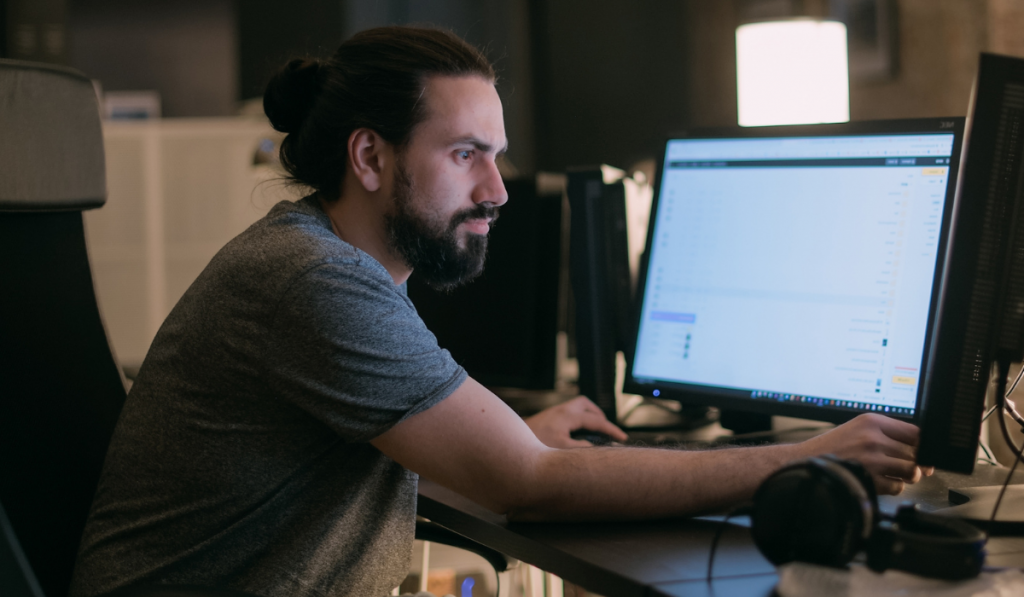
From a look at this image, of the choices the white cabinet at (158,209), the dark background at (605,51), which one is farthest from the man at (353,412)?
the white cabinet at (158,209)

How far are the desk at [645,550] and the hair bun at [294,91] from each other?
25.2 inches

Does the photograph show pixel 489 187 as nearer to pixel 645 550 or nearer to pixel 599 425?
pixel 599 425

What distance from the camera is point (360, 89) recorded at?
1.16m

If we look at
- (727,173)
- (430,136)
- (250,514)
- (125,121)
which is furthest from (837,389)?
(125,121)

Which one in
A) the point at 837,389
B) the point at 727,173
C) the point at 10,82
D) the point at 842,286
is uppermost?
the point at 10,82

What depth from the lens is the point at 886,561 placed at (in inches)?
25.6

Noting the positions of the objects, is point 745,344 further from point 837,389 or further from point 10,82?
point 10,82

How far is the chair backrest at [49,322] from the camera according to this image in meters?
1.04

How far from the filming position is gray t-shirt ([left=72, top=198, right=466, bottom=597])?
893 mm

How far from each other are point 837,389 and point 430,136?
0.63 metres

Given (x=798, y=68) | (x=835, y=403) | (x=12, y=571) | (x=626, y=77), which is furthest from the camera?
(x=626, y=77)

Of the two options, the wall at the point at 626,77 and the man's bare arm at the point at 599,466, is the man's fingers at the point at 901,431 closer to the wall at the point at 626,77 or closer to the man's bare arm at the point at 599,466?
the man's bare arm at the point at 599,466

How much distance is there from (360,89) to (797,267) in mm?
643

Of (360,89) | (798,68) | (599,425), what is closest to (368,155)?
(360,89)
